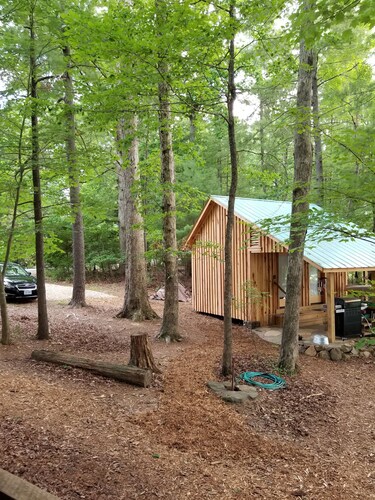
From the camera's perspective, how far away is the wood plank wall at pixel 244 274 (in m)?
11.3

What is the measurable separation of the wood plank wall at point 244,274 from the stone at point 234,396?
13.9 feet

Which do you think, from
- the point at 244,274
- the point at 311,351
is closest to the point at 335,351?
the point at 311,351

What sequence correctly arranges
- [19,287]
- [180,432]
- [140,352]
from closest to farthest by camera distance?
1. [180,432]
2. [140,352]
3. [19,287]

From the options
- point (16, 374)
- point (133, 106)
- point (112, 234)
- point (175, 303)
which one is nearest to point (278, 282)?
point (175, 303)

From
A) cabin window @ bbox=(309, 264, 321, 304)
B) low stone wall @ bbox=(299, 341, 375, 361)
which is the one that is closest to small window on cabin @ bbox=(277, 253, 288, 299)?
cabin window @ bbox=(309, 264, 321, 304)

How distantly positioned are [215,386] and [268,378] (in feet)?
4.52

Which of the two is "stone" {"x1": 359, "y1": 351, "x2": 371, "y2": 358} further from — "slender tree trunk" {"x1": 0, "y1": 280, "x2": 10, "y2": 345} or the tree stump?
"slender tree trunk" {"x1": 0, "y1": 280, "x2": 10, "y2": 345}

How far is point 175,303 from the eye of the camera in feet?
30.4

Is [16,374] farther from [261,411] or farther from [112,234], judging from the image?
[112,234]

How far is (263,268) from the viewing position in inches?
453

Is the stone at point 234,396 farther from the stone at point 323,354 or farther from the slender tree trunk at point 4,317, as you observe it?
the slender tree trunk at point 4,317

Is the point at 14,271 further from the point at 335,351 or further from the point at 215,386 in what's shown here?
the point at 335,351

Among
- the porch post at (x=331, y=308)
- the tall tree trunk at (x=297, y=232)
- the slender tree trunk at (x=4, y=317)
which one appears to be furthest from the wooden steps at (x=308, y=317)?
the slender tree trunk at (x=4, y=317)

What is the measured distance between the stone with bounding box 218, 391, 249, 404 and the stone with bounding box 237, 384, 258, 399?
0.29 feet
